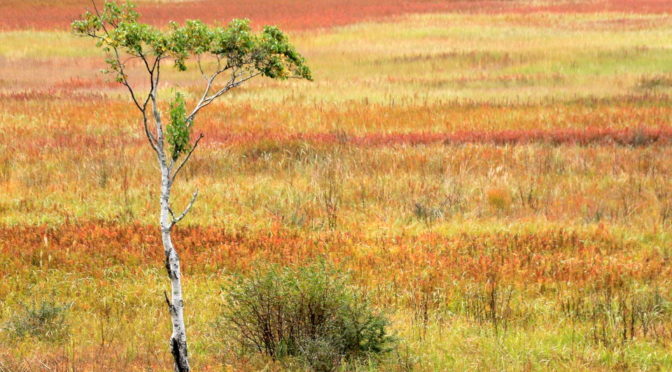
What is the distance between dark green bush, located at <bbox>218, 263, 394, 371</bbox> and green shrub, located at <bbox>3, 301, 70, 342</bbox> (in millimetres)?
1487

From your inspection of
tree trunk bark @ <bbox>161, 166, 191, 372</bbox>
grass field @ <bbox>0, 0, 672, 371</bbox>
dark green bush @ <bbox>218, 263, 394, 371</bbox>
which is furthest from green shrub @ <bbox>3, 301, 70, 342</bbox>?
tree trunk bark @ <bbox>161, 166, 191, 372</bbox>

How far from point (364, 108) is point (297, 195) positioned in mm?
9068

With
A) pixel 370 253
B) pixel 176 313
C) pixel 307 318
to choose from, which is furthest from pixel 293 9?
pixel 176 313

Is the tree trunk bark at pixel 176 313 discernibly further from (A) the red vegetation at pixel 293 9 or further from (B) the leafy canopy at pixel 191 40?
(A) the red vegetation at pixel 293 9

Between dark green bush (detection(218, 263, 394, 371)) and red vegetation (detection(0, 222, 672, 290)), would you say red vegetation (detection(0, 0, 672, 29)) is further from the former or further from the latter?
dark green bush (detection(218, 263, 394, 371))

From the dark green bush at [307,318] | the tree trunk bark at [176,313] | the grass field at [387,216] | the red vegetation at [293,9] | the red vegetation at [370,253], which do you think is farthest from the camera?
the red vegetation at [293,9]

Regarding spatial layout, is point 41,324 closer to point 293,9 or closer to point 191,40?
point 191,40

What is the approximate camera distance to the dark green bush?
652 cm

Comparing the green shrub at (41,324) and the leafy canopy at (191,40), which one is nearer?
the leafy canopy at (191,40)

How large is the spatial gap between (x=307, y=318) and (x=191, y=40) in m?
2.19

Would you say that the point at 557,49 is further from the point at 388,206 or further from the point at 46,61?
the point at 388,206

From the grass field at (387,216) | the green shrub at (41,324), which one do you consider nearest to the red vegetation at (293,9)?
the grass field at (387,216)

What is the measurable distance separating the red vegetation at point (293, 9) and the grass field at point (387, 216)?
2072 centimetres

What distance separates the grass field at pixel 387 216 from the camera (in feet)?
23.2
